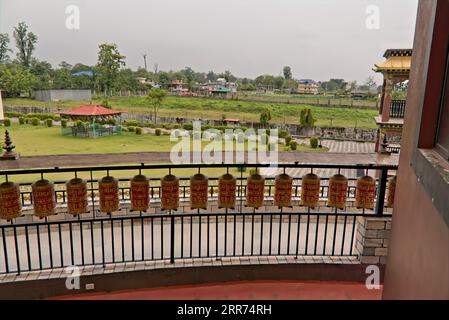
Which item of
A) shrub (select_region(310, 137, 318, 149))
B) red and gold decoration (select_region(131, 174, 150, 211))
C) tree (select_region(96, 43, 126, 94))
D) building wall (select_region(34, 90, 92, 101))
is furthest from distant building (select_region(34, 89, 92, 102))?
shrub (select_region(310, 137, 318, 149))

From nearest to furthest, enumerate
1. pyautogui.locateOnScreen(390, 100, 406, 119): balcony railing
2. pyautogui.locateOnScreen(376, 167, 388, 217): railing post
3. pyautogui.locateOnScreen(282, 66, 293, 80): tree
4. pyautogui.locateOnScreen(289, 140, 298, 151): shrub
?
pyautogui.locateOnScreen(376, 167, 388, 217): railing post
pyautogui.locateOnScreen(390, 100, 406, 119): balcony railing
pyautogui.locateOnScreen(282, 66, 293, 80): tree
pyautogui.locateOnScreen(289, 140, 298, 151): shrub

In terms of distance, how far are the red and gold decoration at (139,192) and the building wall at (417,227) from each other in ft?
3.78

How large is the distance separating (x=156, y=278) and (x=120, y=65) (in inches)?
96.7

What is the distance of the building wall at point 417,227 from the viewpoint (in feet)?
2.62

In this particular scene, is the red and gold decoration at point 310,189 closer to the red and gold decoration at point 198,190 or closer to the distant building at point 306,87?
the red and gold decoration at point 198,190

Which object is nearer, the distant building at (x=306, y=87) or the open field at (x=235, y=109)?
the distant building at (x=306, y=87)

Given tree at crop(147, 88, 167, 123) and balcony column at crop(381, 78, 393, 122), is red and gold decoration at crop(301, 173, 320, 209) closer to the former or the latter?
balcony column at crop(381, 78, 393, 122)

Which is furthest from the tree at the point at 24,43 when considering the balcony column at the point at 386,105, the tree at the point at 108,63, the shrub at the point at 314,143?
the shrub at the point at 314,143

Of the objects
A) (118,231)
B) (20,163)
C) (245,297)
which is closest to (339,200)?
(245,297)

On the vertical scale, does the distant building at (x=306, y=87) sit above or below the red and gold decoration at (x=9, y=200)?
above

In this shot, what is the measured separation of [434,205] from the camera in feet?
2.77

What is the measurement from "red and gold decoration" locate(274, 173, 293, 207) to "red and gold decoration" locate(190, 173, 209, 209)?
38 centimetres

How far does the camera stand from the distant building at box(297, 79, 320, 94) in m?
4.02
